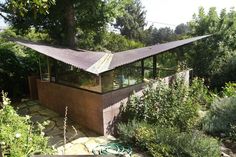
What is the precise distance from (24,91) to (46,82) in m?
1.95

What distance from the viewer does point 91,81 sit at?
22.3ft

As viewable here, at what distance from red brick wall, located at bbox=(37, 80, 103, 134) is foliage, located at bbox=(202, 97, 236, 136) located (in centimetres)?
295

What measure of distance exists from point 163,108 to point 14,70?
19.7 feet

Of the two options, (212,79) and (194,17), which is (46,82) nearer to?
(212,79)

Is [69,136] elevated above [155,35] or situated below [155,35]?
below

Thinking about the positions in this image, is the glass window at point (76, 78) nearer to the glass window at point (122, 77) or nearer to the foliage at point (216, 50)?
the glass window at point (122, 77)

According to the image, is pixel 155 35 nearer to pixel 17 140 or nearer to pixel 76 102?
pixel 76 102

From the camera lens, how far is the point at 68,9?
33.5ft

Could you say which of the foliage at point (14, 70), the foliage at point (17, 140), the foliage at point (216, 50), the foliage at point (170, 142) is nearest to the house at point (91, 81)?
the foliage at point (170, 142)

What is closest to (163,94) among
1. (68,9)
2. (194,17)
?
(68,9)

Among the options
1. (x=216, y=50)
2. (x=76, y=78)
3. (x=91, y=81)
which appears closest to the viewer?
(x=91, y=81)

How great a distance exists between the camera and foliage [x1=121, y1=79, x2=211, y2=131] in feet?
22.1

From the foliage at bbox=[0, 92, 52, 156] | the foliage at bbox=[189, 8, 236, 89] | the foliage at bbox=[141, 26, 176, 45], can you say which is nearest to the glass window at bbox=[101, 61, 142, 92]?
the foliage at bbox=[0, 92, 52, 156]

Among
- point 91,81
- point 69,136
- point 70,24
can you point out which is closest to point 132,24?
point 70,24
